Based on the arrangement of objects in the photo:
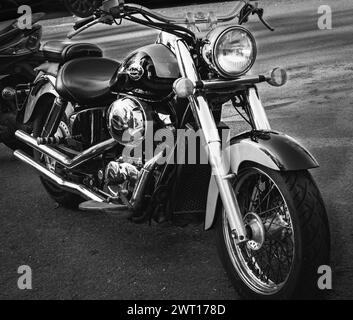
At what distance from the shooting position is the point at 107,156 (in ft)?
13.1

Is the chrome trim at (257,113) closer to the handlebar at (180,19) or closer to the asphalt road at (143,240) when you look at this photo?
the handlebar at (180,19)

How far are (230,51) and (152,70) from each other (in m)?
0.49

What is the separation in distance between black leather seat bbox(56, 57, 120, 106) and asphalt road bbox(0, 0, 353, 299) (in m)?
0.97

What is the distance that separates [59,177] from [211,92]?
160 centimetres

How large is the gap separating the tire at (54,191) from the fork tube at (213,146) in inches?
70.6

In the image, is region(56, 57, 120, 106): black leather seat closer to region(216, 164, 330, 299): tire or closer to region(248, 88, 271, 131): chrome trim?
region(248, 88, 271, 131): chrome trim

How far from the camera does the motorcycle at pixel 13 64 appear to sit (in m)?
5.98

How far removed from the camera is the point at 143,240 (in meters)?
3.99

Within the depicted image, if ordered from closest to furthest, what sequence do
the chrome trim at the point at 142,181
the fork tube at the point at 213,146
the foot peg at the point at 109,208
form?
the fork tube at the point at 213,146, the chrome trim at the point at 142,181, the foot peg at the point at 109,208

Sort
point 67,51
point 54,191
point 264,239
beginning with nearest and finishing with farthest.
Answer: point 264,239 < point 67,51 < point 54,191

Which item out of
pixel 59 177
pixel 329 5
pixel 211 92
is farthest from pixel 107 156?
pixel 329 5

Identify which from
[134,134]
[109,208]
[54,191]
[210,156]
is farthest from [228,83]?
[54,191]

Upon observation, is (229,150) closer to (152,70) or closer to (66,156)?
(152,70)

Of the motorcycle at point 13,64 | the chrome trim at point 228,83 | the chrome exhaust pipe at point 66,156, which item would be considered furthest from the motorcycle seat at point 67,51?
the chrome trim at point 228,83
